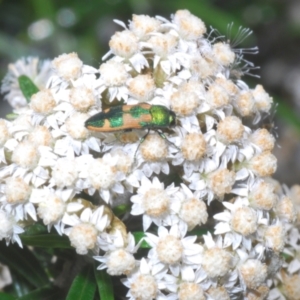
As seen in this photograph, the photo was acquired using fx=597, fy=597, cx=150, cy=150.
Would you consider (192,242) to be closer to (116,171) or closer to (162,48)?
(116,171)

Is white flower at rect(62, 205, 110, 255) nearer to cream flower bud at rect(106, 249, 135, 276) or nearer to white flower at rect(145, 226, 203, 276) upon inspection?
cream flower bud at rect(106, 249, 135, 276)

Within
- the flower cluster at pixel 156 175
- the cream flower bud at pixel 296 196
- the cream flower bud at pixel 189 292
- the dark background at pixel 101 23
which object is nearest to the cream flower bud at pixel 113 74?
the flower cluster at pixel 156 175

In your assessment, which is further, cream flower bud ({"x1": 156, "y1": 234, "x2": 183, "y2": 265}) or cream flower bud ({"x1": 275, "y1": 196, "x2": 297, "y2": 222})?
cream flower bud ({"x1": 275, "y1": 196, "x2": 297, "y2": 222})

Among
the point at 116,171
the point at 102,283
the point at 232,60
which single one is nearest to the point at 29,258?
the point at 102,283

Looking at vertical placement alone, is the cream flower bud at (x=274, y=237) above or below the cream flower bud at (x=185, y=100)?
below

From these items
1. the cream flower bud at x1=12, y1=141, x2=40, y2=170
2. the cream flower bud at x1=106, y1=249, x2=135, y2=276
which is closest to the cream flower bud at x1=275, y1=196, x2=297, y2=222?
the cream flower bud at x1=106, y1=249, x2=135, y2=276

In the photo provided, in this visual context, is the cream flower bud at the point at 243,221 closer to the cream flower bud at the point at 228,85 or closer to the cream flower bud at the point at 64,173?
the cream flower bud at the point at 228,85

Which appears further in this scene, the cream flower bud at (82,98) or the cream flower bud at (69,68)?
the cream flower bud at (69,68)
